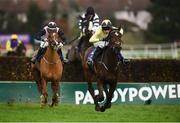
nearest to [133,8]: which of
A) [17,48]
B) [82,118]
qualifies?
[17,48]

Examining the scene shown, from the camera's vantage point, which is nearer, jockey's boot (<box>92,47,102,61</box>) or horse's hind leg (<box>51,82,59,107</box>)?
jockey's boot (<box>92,47,102,61</box>)

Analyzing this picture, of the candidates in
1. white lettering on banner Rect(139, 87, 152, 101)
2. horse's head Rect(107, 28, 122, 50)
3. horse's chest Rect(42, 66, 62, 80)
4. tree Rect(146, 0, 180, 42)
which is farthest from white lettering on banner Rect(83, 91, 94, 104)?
tree Rect(146, 0, 180, 42)

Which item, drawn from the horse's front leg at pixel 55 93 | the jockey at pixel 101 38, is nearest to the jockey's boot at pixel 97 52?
the jockey at pixel 101 38

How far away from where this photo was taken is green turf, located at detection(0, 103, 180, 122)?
17.1 meters

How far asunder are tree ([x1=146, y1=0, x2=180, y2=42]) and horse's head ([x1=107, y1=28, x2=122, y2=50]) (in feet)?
126

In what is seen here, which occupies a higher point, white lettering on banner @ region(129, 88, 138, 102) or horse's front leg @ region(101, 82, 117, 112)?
horse's front leg @ region(101, 82, 117, 112)

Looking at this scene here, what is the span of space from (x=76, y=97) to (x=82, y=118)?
16.6 ft

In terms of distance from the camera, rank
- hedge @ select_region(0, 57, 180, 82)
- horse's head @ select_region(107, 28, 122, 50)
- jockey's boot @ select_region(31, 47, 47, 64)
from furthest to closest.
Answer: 1. hedge @ select_region(0, 57, 180, 82)
2. jockey's boot @ select_region(31, 47, 47, 64)
3. horse's head @ select_region(107, 28, 122, 50)

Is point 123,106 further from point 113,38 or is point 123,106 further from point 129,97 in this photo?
point 113,38

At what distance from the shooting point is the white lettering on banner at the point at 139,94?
22.1 m

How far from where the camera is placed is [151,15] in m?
64.2

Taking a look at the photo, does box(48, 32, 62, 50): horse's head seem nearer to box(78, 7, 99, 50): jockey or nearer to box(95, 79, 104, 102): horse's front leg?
box(95, 79, 104, 102): horse's front leg

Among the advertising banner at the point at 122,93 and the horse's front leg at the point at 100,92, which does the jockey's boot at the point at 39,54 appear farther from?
the horse's front leg at the point at 100,92

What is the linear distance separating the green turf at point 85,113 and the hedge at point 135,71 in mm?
3343
